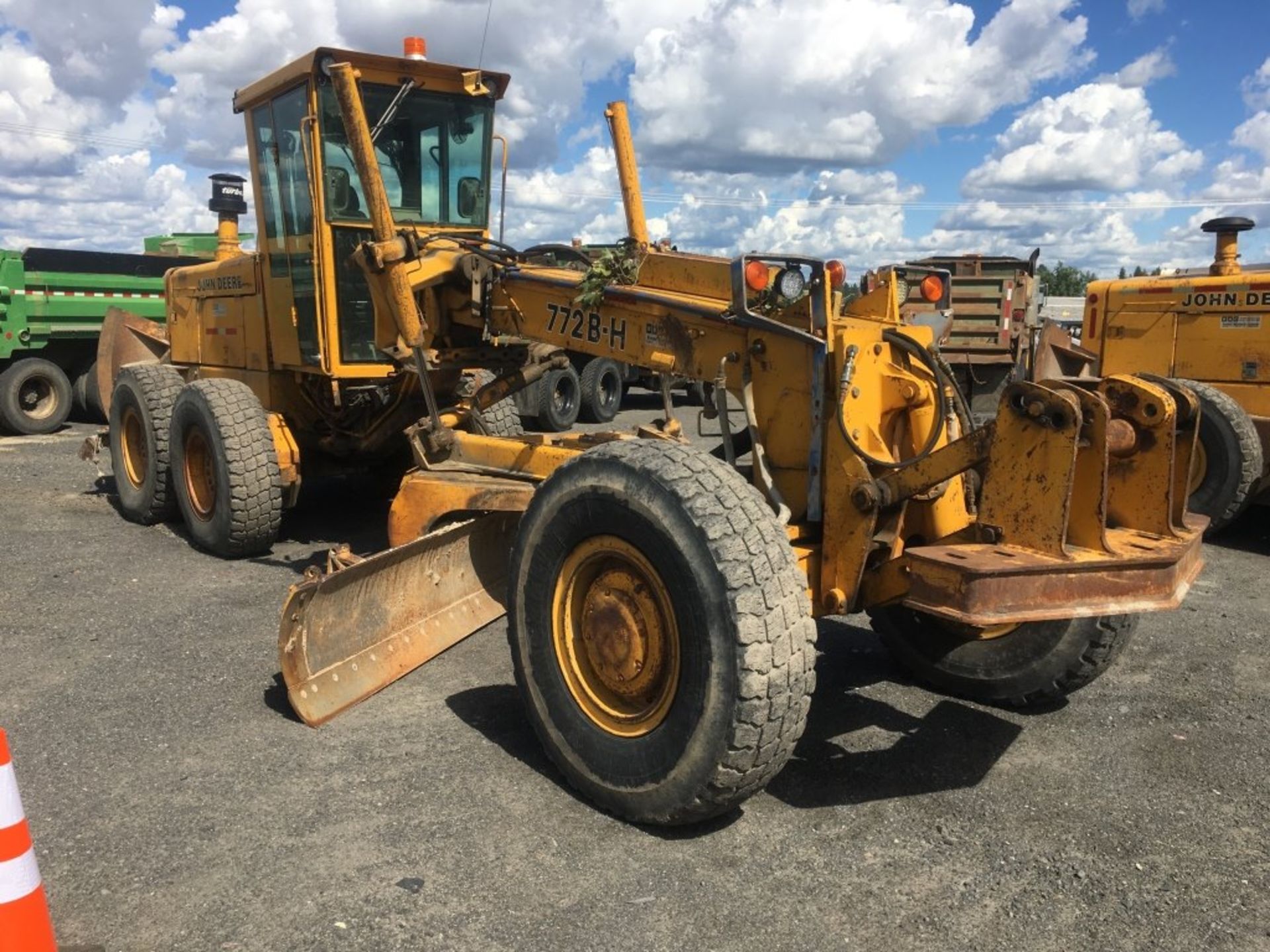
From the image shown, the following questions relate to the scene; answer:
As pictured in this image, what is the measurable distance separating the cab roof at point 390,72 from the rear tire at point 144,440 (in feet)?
6.85

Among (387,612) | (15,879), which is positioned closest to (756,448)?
(387,612)

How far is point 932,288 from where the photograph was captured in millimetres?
4227

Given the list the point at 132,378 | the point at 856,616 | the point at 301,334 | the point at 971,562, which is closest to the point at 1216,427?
the point at 856,616

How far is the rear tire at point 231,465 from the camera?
21.0ft

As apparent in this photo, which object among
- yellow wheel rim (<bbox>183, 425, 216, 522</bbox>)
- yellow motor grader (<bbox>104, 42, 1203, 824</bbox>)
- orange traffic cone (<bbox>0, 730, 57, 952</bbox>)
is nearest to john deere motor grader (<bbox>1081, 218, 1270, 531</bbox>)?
yellow motor grader (<bbox>104, 42, 1203, 824</bbox>)

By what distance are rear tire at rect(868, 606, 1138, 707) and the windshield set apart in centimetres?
402

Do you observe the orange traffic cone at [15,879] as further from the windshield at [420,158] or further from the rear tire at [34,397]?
the rear tire at [34,397]

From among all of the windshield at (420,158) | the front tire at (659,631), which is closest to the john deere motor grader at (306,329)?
the windshield at (420,158)

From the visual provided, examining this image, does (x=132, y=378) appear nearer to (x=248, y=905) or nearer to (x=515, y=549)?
(x=515, y=549)

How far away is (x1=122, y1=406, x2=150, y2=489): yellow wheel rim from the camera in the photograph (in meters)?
7.87

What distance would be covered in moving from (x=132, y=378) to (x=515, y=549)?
5248 mm

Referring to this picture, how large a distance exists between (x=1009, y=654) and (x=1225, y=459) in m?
4.43

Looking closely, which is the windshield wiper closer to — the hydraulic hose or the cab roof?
the cab roof

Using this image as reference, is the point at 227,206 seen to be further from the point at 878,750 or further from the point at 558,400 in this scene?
the point at 878,750
